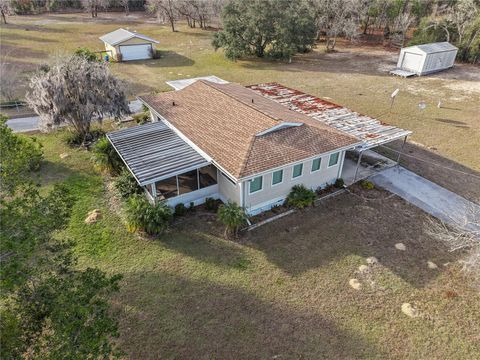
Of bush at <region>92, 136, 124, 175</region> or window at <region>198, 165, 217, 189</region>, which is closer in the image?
window at <region>198, 165, 217, 189</region>

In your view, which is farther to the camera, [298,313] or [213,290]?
[213,290]

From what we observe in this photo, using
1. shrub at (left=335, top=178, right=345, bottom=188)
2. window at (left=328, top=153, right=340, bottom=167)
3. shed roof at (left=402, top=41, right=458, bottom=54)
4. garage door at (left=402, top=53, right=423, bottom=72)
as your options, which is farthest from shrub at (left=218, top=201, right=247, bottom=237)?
shed roof at (left=402, top=41, right=458, bottom=54)

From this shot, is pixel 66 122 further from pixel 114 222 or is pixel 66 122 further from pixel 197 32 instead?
pixel 197 32

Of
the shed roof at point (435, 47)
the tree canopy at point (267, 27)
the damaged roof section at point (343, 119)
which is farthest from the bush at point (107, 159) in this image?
the shed roof at point (435, 47)

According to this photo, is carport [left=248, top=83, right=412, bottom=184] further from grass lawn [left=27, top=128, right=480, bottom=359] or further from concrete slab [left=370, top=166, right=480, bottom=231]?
grass lawn [left=27, top=128, right=480, bottom=359]

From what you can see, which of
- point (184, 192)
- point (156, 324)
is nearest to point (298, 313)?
point (156, 324)
